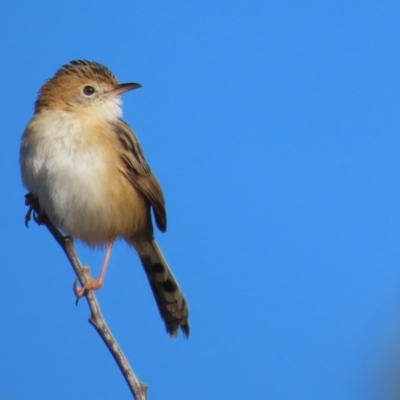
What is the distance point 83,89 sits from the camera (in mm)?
6168

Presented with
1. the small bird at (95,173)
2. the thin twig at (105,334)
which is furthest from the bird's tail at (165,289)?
the thin twig at (105,334)

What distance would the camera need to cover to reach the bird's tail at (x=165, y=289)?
19.8ft

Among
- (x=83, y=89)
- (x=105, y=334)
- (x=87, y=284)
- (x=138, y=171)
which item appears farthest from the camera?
(x=83, y=89)

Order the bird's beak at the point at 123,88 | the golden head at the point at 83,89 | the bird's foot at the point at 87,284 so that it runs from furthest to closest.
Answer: the bird's beak at the point at 123,88
the golden head at the point at 83,89
the bird's foot at the point at 87,284

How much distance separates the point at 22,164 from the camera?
5680 mm

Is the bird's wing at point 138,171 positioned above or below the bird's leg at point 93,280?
above

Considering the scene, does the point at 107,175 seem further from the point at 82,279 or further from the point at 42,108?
the point at 82,279

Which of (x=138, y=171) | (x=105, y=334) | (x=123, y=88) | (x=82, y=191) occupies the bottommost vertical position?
(x=105, y=334)

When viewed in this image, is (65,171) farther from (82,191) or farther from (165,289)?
(165,289)

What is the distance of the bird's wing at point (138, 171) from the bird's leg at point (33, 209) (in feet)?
2.11

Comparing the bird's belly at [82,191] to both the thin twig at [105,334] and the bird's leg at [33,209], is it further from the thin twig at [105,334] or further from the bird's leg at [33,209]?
the thin twig at [105,334]

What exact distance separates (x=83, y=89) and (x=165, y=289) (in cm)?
159

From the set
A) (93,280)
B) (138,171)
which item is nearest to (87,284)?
(93,280)

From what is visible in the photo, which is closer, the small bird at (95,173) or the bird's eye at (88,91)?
the small bird at (95,173)
